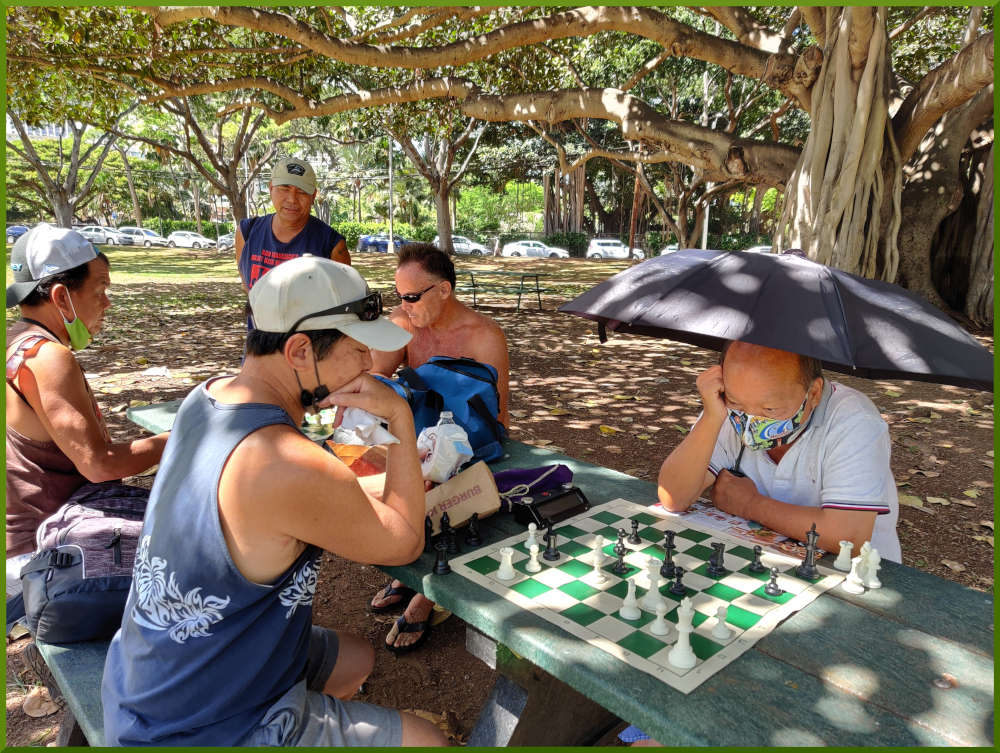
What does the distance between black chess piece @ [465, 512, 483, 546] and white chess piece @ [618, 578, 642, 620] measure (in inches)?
21.5

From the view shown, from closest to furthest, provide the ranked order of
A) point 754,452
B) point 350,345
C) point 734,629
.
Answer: point 734,629 < point 350,345 < point 754,452

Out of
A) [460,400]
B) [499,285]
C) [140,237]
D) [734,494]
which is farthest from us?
[140,237]

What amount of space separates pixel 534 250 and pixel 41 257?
3414 cm

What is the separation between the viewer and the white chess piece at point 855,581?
5.89 ft

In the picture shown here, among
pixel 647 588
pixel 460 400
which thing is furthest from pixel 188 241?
pixel 647 588

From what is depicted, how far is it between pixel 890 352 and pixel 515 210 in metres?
54.7

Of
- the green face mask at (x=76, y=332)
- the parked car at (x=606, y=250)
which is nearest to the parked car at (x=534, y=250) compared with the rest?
the parked car at (x=606, y=250)

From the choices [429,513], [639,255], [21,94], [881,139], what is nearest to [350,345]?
[429,513]

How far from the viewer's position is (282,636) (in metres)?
1.68

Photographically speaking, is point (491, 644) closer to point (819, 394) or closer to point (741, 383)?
point (741, 383)

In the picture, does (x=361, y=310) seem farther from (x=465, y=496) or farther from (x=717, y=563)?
(x=717, y=563)

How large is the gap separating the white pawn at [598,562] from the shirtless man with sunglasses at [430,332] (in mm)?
1407

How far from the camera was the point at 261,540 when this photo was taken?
1.52m

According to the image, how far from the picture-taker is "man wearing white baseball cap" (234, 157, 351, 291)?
15.3ft
